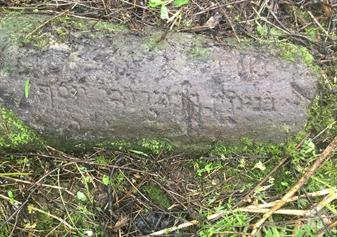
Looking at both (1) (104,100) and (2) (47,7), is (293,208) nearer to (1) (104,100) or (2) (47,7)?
(1) (104,100)

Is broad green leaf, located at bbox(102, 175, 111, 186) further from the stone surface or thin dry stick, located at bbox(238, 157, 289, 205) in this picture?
thin dry stick, located at bbox(238, 157, 289, 205)

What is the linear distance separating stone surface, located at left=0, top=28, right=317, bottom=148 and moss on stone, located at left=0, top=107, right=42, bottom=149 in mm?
37

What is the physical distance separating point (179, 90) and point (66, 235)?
93 cm

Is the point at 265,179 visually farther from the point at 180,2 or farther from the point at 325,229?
the point at 180,2

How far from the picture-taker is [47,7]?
237 centimetres

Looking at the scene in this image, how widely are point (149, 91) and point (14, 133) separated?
2.22 ft

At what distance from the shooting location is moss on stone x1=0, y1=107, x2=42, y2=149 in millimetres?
2146

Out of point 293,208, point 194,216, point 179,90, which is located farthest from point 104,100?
point 293,208

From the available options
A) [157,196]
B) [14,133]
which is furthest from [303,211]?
[14,133]

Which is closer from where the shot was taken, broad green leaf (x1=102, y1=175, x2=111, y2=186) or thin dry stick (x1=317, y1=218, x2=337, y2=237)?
thin dry stick (x1=317, y1=218, x2=337, y2=237)

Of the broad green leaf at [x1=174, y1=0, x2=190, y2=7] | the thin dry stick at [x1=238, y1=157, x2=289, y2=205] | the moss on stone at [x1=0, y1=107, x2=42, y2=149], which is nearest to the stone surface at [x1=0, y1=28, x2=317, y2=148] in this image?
the moss on stone at [x1=0, y1=107, x2=42, y2=149]

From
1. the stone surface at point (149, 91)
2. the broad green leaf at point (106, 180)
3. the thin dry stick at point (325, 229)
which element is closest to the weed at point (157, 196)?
the broad green leaf at point (106, 180)

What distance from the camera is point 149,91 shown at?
6.99ft

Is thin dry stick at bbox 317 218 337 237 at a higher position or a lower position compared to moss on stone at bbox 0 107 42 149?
lower
